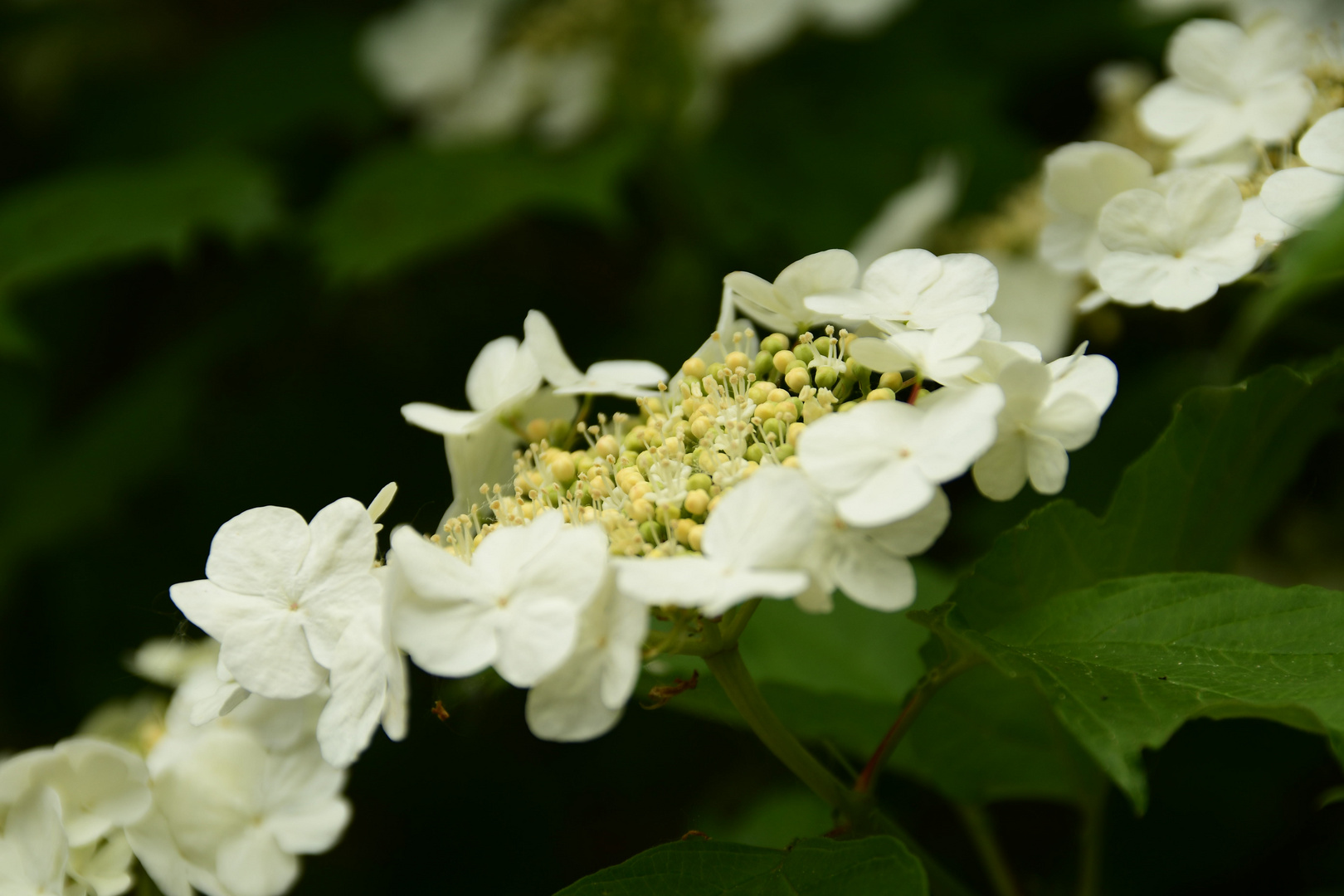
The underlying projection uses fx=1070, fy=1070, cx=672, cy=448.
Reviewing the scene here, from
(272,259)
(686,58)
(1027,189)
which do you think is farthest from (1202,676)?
(272,259)

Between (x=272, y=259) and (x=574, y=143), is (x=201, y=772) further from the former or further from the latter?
(x=272, y=259)

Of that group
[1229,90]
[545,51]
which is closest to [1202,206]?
[1229,90]

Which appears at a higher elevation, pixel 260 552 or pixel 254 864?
pixel 260 552

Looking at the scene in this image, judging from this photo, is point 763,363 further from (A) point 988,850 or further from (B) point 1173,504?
(A) point 988,850

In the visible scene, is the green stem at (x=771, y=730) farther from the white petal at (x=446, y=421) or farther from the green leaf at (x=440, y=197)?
the green leaf at (x=440, y=197)

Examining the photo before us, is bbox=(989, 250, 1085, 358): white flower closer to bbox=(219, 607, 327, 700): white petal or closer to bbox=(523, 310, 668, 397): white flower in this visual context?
bbox=(523, 310, 668, 397): white flower

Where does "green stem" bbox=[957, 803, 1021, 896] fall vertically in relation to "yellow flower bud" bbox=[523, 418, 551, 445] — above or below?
below

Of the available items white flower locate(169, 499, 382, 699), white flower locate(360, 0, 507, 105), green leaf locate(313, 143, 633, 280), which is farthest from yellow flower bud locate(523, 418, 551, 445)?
white flower locate(360, 0, 507, 105)
